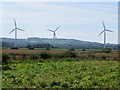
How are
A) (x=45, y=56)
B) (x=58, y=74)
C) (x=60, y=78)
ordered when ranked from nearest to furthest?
(x=60, y=78), (x=58, y=74), (x=45, y=56)

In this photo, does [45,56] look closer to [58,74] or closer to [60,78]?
[58,74]

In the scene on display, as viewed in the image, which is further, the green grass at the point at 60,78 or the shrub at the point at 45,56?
the shrub at the point at 45,56

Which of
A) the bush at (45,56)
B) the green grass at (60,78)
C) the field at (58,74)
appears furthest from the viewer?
the bush at (45,56)

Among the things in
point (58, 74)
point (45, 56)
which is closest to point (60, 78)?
point (58, 74)

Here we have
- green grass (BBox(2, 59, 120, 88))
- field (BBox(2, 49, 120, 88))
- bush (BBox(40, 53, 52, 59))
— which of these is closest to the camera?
green grass (BBox(2, 59, 120, 88))

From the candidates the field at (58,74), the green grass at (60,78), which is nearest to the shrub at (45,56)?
the field at (58,74)

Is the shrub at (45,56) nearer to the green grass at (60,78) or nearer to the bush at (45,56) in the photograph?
the bush at (45,56)

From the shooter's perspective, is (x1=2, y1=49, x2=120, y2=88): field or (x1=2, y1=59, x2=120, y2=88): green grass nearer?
(x1=2, y1=59, x2=120, y2=88): green grass

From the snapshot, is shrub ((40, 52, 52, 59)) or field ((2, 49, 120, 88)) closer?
field ((2, 49, 120, 88))

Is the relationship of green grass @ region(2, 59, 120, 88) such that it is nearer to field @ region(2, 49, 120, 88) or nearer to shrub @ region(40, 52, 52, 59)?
field @ region(2, 49, 120, 88)

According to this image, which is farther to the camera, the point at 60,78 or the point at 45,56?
the point at 45,56

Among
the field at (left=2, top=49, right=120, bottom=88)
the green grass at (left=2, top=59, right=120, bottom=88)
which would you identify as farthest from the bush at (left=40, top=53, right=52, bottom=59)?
the green grass at (left=2, top=59, right=120, bottom=88)

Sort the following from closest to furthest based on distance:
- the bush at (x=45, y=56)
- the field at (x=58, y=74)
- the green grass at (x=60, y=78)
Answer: the green grass at (x=60, y=78) → the field at (x=58, y=74) → the bush at (x=45, y=56)

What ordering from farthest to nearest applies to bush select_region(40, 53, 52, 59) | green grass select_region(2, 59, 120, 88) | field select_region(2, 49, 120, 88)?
1. bush select_region(40, 53, 52, 59)
2. field select_region(2, 49, 120, 88)
3. green grass select_region(2, 59, 120, 88)
